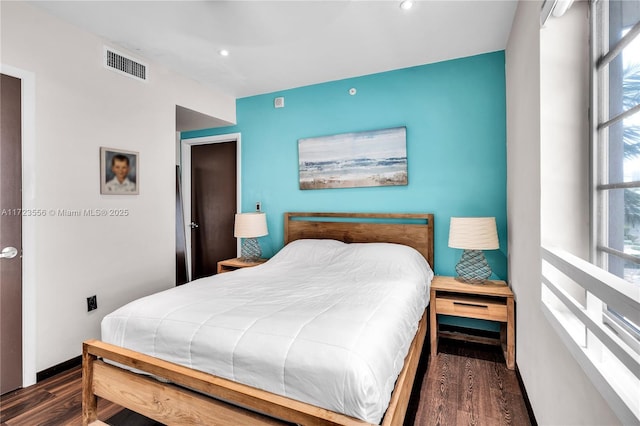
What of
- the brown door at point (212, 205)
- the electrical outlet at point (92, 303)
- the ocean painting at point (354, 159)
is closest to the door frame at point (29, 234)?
the electrical outlet at point (92, 303)

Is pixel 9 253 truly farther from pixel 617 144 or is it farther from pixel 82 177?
pixel 617 144

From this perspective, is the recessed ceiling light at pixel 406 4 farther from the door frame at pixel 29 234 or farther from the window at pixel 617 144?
the door frame at pixel 29 234

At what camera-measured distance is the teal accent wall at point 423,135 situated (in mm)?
2760

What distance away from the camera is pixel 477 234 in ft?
7.95

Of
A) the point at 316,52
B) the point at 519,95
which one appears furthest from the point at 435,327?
the point at 316,52

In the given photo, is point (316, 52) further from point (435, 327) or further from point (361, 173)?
point (435, 327)

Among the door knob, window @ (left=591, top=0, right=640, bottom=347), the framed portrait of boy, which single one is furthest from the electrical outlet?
window @ (left=591, top=0, right=640, bottom=347)

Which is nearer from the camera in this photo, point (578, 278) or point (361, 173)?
point (578, 278)

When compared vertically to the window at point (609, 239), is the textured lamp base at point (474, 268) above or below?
below

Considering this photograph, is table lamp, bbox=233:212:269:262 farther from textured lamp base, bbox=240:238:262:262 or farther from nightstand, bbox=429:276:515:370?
nightstand, bbox=429:276:515:370

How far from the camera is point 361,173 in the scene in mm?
3225

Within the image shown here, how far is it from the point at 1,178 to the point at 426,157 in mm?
3249

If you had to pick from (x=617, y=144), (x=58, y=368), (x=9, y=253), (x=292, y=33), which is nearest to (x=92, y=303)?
(x=58, y=368)

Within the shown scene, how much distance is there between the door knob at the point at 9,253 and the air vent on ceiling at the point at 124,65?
1563mm
